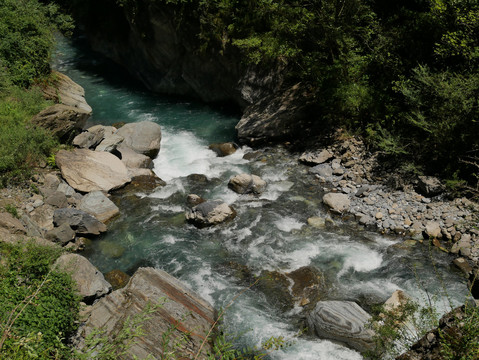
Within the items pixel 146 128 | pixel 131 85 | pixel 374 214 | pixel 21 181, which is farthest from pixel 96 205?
pixel 131 85

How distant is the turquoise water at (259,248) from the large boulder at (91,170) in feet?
2.32

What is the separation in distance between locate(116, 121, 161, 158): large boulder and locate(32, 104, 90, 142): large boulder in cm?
186

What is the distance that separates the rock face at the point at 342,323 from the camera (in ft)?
25.6

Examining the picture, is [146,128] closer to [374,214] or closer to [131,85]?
[131,85]

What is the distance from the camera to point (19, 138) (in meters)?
12.7

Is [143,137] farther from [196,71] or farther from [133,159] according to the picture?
[196,71]

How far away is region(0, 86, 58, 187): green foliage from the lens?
1211cm

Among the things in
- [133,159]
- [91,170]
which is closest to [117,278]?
[91,170]

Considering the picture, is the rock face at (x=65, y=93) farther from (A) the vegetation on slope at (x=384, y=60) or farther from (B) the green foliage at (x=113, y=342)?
(B) the green foliage at (x=113, y=342)

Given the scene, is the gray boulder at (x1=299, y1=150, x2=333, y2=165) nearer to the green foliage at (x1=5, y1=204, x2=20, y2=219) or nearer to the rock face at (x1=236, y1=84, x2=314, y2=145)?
the rock face at (x1=236, y1=84, x2=314, y2=145)

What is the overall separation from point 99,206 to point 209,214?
11.8ft

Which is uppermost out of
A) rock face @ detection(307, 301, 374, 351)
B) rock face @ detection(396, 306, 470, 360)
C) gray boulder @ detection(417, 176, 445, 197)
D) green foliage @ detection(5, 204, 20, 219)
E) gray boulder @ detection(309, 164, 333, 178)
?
rock face @ detection(396, 306, 470, 360)

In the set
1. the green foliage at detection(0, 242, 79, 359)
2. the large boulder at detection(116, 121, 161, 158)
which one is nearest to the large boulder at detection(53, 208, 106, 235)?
the green foliage at detection(0, 242, 79, 359)

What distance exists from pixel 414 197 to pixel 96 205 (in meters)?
9.88
